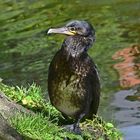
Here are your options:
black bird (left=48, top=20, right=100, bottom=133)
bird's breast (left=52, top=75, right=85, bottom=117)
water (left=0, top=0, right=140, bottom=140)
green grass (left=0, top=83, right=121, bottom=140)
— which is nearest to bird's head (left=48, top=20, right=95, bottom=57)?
black bird (left=48, top=20, right=100, bottom=133)

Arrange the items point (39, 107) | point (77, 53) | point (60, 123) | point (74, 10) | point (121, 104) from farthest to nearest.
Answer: point (74, 10)
point (121, 104)
point (39, 107)
point (60, 123)
point (77, 53)

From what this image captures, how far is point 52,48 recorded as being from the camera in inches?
615

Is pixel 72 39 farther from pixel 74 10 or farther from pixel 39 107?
A: pixel 74 10

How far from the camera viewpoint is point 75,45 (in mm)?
6801

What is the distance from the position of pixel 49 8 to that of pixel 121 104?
369 inches

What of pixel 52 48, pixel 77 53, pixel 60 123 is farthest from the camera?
pixel 52 48

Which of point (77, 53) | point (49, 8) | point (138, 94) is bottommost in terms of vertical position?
point (49, 8)

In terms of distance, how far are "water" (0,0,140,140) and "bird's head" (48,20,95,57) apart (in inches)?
116

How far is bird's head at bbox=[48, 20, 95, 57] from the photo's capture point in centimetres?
678

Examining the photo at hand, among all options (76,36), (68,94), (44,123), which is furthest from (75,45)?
(44,123)

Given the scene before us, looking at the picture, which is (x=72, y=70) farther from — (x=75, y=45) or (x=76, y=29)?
(x=76, y=29)

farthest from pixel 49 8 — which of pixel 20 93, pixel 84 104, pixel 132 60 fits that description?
pixel 84 104

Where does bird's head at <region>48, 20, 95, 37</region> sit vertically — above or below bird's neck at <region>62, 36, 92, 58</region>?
above

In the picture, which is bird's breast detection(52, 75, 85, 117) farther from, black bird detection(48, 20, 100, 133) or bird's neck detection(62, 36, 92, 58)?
bird's neck detection(62, 36, 92, 58)
